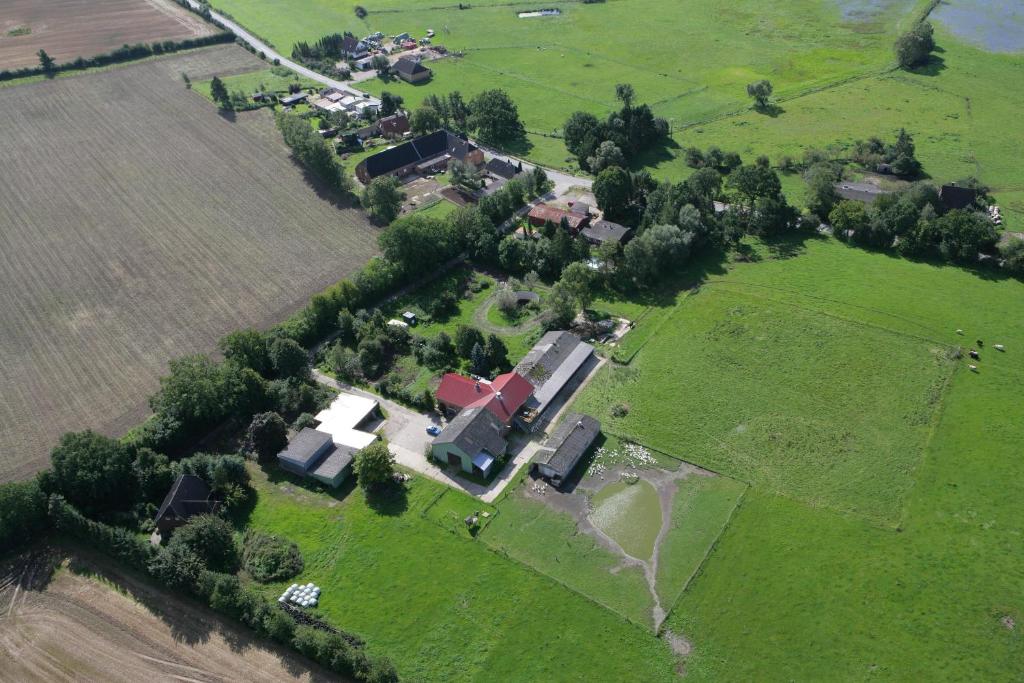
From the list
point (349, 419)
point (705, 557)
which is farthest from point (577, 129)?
point (705, 557)

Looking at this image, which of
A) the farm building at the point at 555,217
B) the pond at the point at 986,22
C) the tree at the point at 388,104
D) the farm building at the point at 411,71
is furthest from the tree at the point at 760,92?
the tree at the point at 388,104

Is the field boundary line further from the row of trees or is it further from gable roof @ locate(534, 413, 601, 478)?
the row of trees

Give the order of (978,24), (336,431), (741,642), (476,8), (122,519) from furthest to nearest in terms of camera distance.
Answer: (476,8), (978,24), (336,431), (122,519), (741,642)

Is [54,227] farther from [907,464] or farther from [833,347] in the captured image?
[907,464]

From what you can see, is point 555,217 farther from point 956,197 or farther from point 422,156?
point 956,197

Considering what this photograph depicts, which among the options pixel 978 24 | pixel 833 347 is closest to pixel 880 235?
pixel 833 347
